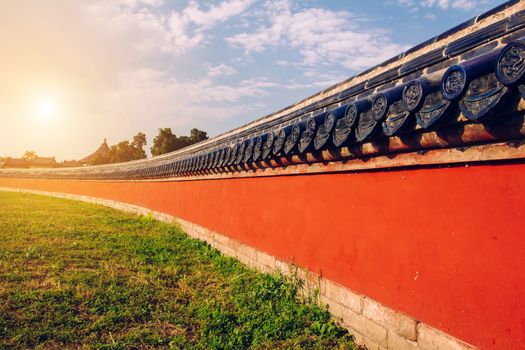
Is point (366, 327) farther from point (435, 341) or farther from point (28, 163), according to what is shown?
point (28, 163)

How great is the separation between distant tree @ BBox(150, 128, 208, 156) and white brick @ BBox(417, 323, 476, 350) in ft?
123

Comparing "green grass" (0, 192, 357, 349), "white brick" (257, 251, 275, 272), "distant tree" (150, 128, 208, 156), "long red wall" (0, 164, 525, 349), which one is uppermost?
"distant tree" (150, 128, 208, 156)

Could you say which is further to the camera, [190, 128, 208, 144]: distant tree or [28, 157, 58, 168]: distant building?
[28, 157, 58, 168]: distant building

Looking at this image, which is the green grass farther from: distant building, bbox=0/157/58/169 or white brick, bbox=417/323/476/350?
distant building, bbox=0/157/58/169

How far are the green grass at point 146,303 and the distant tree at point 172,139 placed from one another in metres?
32.0

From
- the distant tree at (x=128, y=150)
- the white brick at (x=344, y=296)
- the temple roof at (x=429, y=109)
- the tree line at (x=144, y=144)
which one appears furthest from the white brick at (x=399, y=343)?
the distant tree at (x=128, y=150)

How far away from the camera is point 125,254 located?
7246 mm

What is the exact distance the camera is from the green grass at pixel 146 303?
12.2 ft

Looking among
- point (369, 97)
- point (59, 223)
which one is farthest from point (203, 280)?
point (59, 223)

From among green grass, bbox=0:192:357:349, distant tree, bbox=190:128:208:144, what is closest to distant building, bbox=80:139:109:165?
distant tree, bbox=190:128:208:144

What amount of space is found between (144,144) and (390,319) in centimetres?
4627

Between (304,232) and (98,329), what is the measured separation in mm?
2601

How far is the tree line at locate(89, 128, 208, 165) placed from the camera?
3934 centimetres

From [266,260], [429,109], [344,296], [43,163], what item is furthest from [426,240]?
[43,163]
